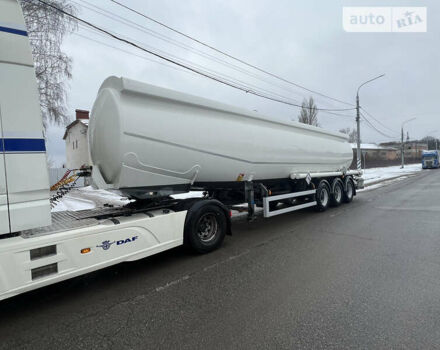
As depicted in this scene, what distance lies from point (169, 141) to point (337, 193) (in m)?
7.89

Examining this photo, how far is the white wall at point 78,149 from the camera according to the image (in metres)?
4.74

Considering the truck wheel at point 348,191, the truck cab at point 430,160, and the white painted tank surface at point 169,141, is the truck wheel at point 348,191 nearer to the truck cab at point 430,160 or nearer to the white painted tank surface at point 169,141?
the white painted tank surface at point 169,141

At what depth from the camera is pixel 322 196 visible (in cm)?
902

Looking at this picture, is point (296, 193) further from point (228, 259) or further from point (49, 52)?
point (49, 52)

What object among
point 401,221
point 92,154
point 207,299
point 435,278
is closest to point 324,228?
point 401,221

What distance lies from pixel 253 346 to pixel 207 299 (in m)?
0.98

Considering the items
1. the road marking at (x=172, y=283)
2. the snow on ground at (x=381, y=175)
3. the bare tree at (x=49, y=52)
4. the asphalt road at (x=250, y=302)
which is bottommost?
the asphalt road at (x=250, y=302)

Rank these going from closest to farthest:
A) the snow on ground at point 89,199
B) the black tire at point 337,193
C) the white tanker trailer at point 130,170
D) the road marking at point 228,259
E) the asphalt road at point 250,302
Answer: the asphalt road at point 250,302, the white tanker trailer at point 130,170, the road marking at point 228,259, the snow on ground at point 89,199, the black tire at point 337,193

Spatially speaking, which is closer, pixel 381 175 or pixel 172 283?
pixel 172 283

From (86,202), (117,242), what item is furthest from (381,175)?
(117,242)

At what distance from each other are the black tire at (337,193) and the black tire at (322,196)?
0.31 meters

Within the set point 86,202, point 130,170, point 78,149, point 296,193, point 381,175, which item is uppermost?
point 78,149

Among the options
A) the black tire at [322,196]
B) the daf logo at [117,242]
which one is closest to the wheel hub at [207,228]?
the daf logo at [117,242]

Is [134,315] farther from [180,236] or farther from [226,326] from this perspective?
[180,236]
